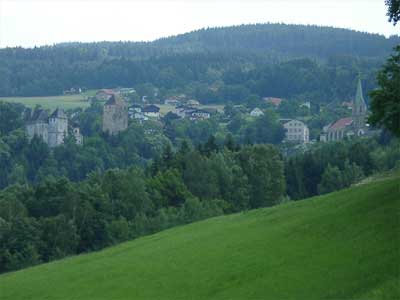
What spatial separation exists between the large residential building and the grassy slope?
111768 mm

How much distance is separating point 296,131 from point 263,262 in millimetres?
124152

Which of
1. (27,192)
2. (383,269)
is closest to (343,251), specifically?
(383,269)

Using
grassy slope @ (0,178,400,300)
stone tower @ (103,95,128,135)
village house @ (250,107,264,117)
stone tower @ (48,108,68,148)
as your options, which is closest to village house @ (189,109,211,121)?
village house @ (250,107,264,117)

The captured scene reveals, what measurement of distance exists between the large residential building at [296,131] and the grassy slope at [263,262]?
112m

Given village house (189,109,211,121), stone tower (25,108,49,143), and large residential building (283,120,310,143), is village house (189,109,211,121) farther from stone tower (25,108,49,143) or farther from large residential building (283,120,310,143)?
stone tower (25,108,49,143)

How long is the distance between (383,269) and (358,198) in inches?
324

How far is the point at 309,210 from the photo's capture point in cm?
2772

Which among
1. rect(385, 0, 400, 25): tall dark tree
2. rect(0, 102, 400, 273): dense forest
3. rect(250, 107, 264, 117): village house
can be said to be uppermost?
rect(385, 0, 400, 25): tall dark tree

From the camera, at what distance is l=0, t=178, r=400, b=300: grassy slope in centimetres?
1847

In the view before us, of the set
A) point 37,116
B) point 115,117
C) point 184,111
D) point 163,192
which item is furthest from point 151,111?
point 163,192

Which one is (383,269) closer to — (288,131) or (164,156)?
(164,156)

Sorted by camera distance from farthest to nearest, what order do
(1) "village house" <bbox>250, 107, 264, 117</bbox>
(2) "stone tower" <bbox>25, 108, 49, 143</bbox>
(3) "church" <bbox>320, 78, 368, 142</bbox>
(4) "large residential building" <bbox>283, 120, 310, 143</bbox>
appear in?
1. (1) "village house" <bbox>250, 107, 264, 117</bbox>
2. (2) "stone tower" <bbox>25, 108, 49, 143</bbox>
3. (4) "large residential building" <bbox>283, 120, 310, 143</bbox>
4. (3) "church" <bbox>320, 78, 368, 142</bbox>

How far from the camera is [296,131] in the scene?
477ft

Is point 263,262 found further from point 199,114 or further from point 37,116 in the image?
point 199,114
